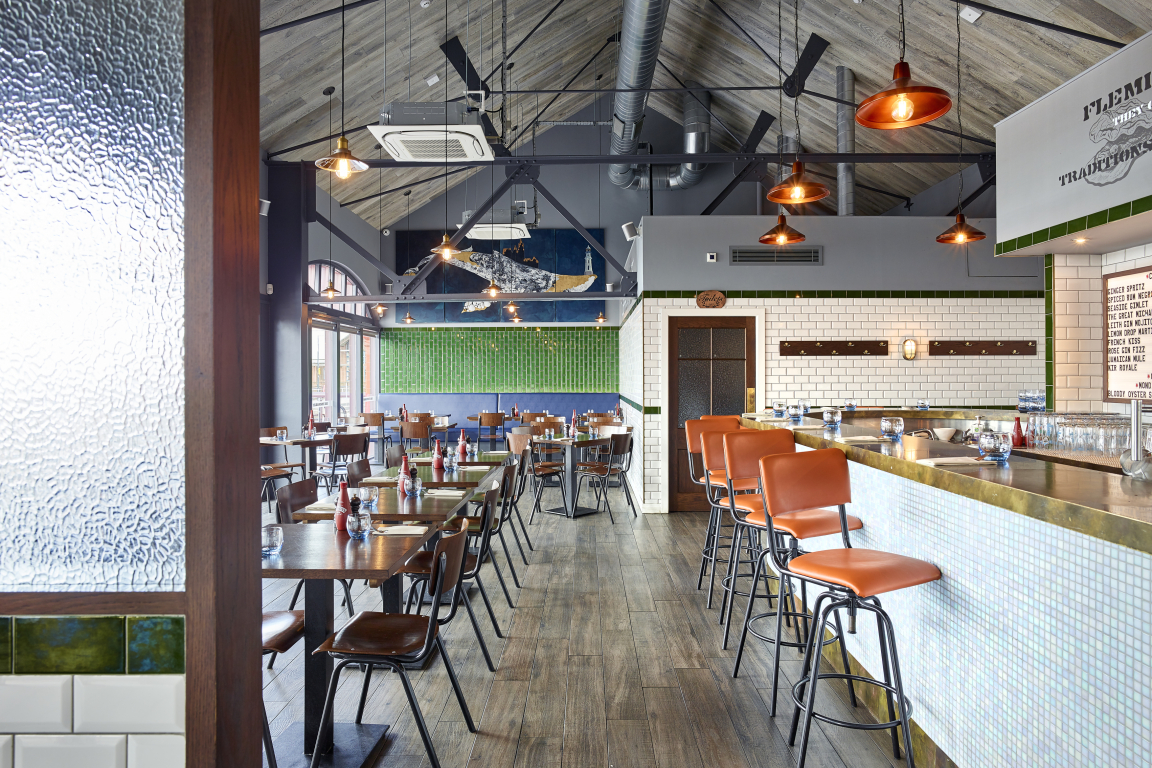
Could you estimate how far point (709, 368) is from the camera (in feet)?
24.6

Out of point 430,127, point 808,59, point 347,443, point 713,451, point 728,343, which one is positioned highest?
point 808,59

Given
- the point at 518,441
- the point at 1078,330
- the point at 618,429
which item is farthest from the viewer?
the point at 618,429

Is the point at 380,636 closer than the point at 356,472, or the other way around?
the point at 380,636

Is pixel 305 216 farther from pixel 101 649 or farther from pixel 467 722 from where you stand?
pixel 101 649

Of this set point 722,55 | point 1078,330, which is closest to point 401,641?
point 1078,330

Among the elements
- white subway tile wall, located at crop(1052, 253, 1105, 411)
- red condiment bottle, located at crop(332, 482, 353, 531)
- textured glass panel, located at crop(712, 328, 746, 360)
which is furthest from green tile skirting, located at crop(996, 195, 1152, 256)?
red condiment bottle, located at crop(332, 482, 353, 531)

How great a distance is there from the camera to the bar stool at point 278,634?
2320mm

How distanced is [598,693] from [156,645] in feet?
7.56

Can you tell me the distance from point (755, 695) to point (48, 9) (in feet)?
10.7

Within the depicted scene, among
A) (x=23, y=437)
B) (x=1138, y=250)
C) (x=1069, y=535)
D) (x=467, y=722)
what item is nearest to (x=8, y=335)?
(x=23, y=437)

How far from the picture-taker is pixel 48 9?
1171mm

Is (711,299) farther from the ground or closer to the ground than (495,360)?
farther from the ground

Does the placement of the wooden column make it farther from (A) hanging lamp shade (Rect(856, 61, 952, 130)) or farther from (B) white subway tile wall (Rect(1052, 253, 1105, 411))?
(B) white subway tile wall (Rect(1052, 253, 1105, 411))

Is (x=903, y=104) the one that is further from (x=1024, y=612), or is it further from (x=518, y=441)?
(x=518, y=441)
